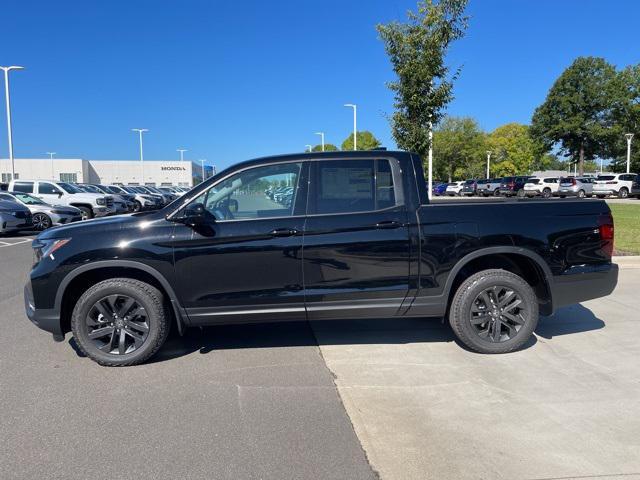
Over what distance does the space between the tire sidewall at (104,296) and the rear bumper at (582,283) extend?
3.73 meters

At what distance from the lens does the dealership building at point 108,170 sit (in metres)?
91.1

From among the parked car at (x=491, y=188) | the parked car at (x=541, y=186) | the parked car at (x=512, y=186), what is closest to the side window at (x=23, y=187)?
the parked car at (x=541, y=186)

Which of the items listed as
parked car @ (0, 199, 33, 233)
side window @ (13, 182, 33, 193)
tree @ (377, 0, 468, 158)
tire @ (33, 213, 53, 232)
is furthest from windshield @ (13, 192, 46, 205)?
tree @ (377, 0, 468, 158)

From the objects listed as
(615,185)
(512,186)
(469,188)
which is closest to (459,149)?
(469,188)

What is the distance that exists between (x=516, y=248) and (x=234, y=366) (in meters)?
2.83

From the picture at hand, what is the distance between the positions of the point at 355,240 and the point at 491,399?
1.69 m

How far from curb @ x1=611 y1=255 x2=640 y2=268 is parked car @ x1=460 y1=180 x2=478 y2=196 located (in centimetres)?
3636

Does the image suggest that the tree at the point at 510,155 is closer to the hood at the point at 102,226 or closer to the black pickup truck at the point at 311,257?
the black pickup truck at the point at 311,257

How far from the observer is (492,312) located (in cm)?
461

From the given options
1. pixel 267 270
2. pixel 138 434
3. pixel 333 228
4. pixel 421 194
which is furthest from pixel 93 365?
pixel 421 194

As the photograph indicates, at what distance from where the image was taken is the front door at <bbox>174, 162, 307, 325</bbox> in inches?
167

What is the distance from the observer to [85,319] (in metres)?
4.32

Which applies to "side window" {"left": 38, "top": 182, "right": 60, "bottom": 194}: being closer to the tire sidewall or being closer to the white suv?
the white suv

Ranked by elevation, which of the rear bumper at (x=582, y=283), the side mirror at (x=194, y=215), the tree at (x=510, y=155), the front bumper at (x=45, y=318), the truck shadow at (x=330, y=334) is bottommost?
the truck shadow at (x=330, y=334)
